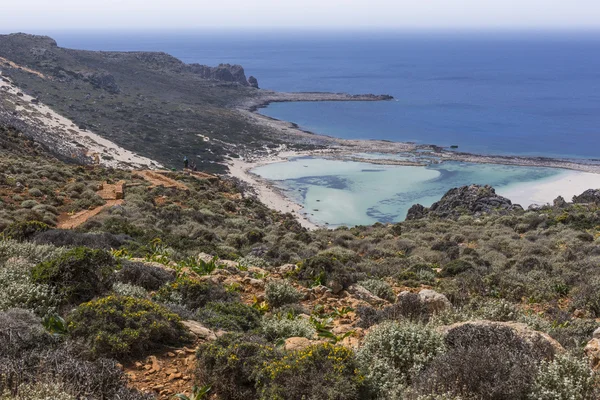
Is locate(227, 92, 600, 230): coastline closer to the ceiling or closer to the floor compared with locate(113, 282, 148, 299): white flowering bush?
closer to the floor

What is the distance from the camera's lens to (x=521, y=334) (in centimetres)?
575

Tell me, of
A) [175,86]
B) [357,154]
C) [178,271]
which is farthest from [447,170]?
[175,86]

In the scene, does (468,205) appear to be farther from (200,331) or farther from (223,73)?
(223,73)

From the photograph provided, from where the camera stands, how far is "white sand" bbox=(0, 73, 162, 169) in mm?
46562

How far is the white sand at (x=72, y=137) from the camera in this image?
46562mm

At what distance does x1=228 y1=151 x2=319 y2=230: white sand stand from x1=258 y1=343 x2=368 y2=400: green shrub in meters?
29.8

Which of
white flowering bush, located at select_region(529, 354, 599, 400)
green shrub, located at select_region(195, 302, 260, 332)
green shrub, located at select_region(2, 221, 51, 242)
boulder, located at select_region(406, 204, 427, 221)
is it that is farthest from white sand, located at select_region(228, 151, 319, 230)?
white flowering bush, located at select_region(529, 354, 599, 400)

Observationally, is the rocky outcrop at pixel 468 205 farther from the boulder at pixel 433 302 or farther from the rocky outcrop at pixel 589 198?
the boulder at pixel 433 302

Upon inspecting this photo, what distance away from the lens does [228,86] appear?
4304 inches

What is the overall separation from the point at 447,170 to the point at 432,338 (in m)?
52.8

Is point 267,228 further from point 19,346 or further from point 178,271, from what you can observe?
point 19,346

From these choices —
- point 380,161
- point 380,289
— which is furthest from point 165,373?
point 380,161

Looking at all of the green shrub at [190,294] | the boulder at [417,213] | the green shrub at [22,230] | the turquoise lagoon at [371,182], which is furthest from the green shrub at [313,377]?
the turquoise lagoon at [371,182]

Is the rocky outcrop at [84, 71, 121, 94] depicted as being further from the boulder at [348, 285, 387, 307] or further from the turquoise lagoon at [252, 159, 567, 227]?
the boulder at [348, 285, 387, 307]
